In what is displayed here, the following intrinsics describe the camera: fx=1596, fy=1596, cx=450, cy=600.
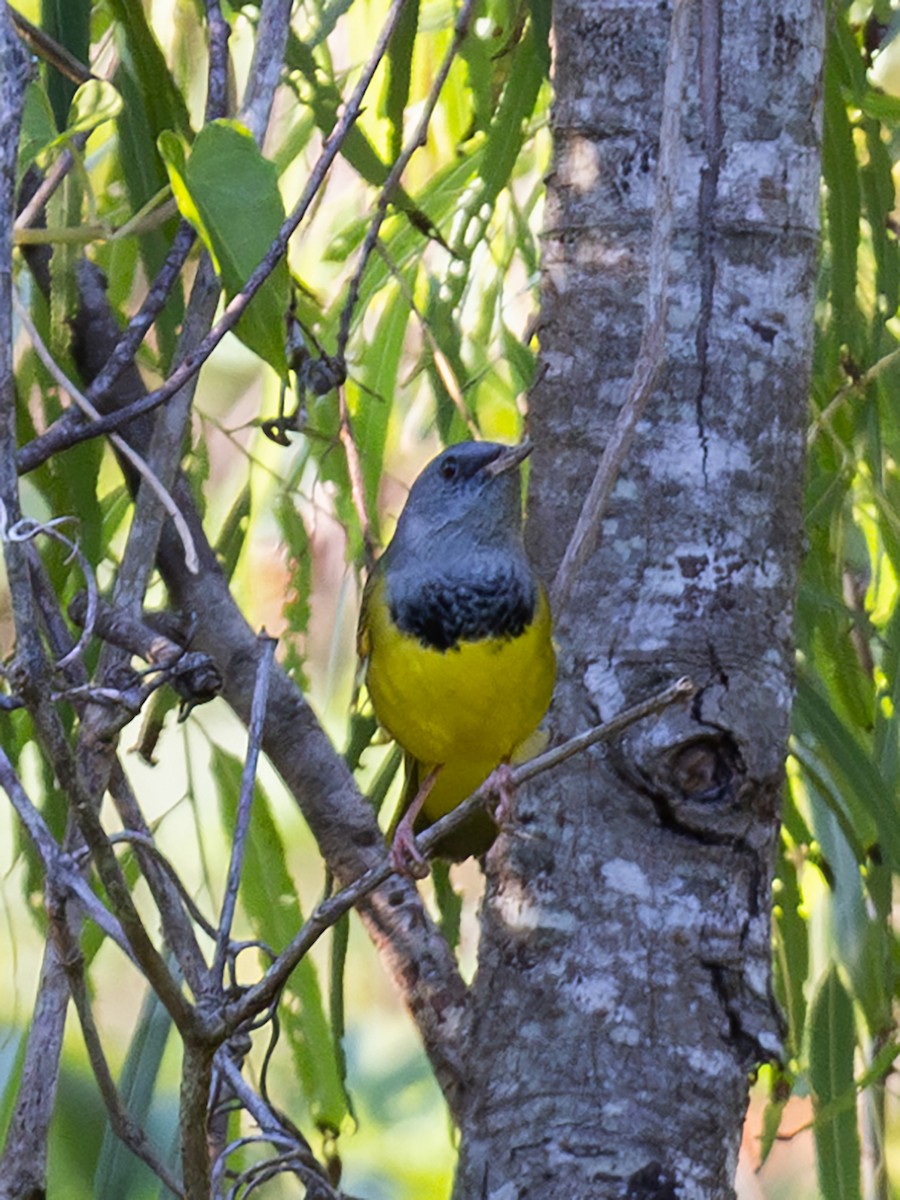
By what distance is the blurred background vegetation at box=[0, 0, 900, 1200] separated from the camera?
1637 millimetres

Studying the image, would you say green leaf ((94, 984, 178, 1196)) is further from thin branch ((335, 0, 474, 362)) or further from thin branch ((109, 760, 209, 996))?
thin branch ((335, 0, 474, 362))

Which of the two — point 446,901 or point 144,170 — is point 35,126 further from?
point 446,901

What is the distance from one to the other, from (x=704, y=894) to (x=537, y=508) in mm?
456

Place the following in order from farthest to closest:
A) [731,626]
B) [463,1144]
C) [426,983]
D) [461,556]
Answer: [461,556] → [426,983] → [731,626] → [463,1144]

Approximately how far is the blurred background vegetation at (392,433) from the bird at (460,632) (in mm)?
89

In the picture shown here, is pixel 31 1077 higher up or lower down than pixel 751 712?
lower down

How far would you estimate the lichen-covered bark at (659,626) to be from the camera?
1.36 metres

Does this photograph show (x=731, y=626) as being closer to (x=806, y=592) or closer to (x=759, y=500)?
(x=759, y=500)

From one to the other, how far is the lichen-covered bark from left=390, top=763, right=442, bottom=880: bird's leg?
0.09 metres

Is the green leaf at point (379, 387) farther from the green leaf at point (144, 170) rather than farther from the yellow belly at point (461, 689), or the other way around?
the green leaf at point (144, 170)

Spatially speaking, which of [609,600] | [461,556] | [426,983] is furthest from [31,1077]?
[461,556]

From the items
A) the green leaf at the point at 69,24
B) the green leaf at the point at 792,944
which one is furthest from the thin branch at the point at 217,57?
the green leaf at the point at 792,944

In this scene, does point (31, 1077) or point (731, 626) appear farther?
point (731, 626)

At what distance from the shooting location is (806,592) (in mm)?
1962
